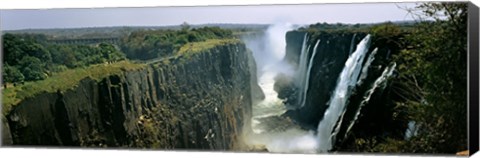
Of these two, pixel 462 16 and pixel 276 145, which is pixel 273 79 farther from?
pixel 462 16

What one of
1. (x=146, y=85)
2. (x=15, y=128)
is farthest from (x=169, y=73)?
(x=15, y=128)

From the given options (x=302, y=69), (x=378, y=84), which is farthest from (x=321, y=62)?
(x=378, y=84)

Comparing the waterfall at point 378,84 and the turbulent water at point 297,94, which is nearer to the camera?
Result: the waterfall at point 378,84

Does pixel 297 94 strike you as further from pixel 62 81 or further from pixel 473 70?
pixel 62 81

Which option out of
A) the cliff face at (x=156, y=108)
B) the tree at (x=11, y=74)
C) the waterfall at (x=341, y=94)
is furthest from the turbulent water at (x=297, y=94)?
the tree at (x=11, y=74)

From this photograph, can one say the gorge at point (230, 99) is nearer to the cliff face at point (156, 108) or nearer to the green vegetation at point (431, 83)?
the cliff face at point (156, 108)

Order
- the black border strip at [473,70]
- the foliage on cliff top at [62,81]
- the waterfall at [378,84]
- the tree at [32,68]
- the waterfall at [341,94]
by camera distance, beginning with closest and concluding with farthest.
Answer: the black border strip at [473,70], the waterfall at [378,84], the waterfall at [341,94], the foliage on cliff top at [62,81], the tree at [32,68]
